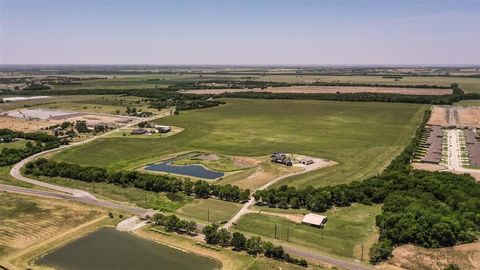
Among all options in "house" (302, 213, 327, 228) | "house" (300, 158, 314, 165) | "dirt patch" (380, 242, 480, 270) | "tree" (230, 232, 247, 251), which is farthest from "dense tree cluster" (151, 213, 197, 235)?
"house" (300, 158, 314, 165)

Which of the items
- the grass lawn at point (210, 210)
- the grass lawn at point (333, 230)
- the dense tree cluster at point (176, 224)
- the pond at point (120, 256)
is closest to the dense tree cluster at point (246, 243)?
the dense tree cluster at point (176, 224)

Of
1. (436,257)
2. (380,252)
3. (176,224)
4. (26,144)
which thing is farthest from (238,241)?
(26,144)

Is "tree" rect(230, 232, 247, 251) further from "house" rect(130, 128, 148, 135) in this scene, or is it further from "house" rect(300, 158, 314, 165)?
"house" rect(130, 128, 148, 135)

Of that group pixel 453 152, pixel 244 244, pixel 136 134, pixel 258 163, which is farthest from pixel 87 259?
pixel 453 152

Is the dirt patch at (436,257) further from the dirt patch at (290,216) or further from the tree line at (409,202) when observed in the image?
the dirt patch at (290,216)

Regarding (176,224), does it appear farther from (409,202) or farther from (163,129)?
(163,129)

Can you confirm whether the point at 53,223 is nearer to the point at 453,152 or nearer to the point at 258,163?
the point at 258,163
